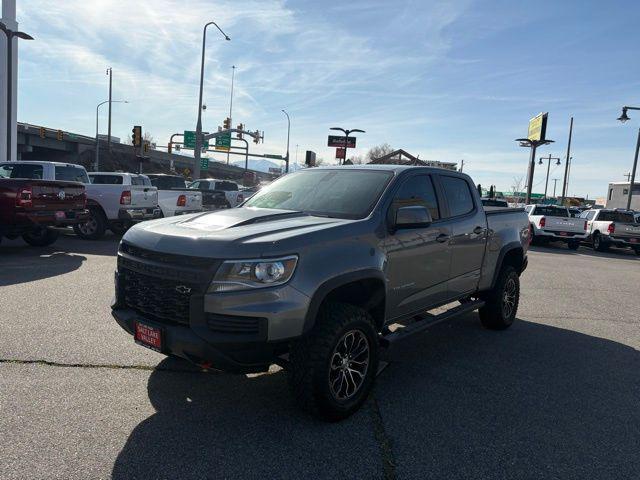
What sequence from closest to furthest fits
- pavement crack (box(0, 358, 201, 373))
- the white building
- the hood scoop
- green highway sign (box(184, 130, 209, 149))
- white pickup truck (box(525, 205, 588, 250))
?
the hood scoop, pavement crack (box(0, 358, 201, 373)), white pickup truck (box(525, 205, 588, 250)), green highway sign (box(184, 130, 209, 149)), the white building

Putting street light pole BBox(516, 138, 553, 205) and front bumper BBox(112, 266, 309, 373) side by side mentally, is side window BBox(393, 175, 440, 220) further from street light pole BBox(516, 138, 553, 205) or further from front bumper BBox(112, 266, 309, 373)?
street light pole BBox(516, 138, 553, 205)

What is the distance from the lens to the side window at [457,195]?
16.7 ft

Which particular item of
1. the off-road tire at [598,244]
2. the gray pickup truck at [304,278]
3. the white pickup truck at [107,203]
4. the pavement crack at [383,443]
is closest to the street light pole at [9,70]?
the white pickup truck at [107,203]

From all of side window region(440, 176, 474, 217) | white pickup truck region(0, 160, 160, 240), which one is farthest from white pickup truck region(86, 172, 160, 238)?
side window region(440, 176, 474, 217)

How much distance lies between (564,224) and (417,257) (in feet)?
54.8

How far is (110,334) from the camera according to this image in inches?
204

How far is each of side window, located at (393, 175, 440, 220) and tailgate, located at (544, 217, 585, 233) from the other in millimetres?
15902

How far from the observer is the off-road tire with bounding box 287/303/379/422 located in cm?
330

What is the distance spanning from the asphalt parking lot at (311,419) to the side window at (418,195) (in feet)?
5.08

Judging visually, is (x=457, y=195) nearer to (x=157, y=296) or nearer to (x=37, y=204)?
(x=157, y=296)

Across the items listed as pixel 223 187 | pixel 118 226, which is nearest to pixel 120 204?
pixel 118 226

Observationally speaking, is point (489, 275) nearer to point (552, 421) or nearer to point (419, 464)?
point (552, 421)

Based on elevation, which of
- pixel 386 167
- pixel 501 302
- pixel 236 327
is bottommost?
pixel 501 302

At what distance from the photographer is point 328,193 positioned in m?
4.45
